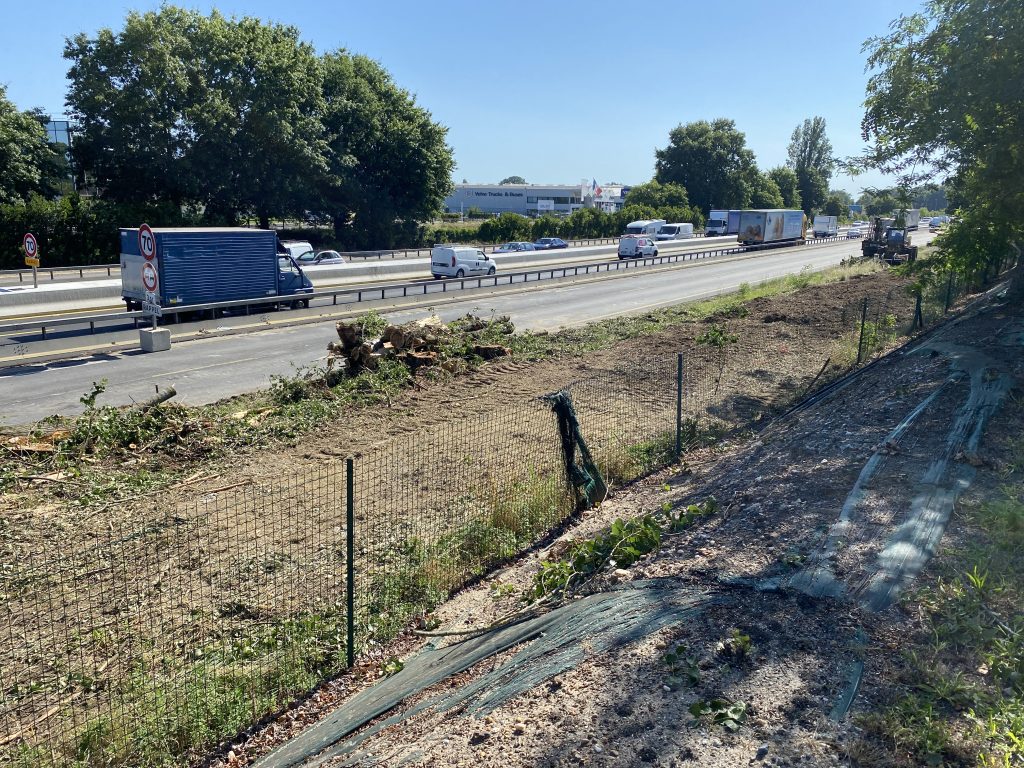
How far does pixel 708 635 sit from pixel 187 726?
358cm

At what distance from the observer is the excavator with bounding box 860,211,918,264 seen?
144ft

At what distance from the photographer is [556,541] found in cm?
830

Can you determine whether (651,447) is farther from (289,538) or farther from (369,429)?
(289,538)

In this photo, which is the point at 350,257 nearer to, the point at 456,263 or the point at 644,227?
the point at 456,263

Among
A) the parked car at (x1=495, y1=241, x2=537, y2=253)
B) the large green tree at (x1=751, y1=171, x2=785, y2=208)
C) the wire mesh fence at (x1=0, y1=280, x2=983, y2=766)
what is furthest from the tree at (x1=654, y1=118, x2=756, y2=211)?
the wire mesh fence at (x1=0, y1=280, x2=983, y2=766)

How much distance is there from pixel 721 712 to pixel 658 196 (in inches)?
3920

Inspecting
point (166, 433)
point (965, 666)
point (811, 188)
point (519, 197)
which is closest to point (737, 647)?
point (965, 666)

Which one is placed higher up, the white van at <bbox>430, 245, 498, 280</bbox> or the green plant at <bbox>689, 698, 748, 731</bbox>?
the white van at <bbox>430, 245, 498, 280</bbox>

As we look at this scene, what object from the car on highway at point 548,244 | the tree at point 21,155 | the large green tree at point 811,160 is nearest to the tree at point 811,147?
the large green tree at point 811,160

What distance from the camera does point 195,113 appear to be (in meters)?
47.2

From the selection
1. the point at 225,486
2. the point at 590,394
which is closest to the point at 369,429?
the point at 225,486

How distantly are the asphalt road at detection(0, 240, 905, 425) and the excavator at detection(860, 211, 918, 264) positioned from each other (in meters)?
11.5

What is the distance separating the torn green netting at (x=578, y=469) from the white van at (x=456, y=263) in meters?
32.2

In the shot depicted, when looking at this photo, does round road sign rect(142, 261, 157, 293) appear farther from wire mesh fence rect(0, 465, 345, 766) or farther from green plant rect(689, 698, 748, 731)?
green plant rect(689, 698, 748, 731)
